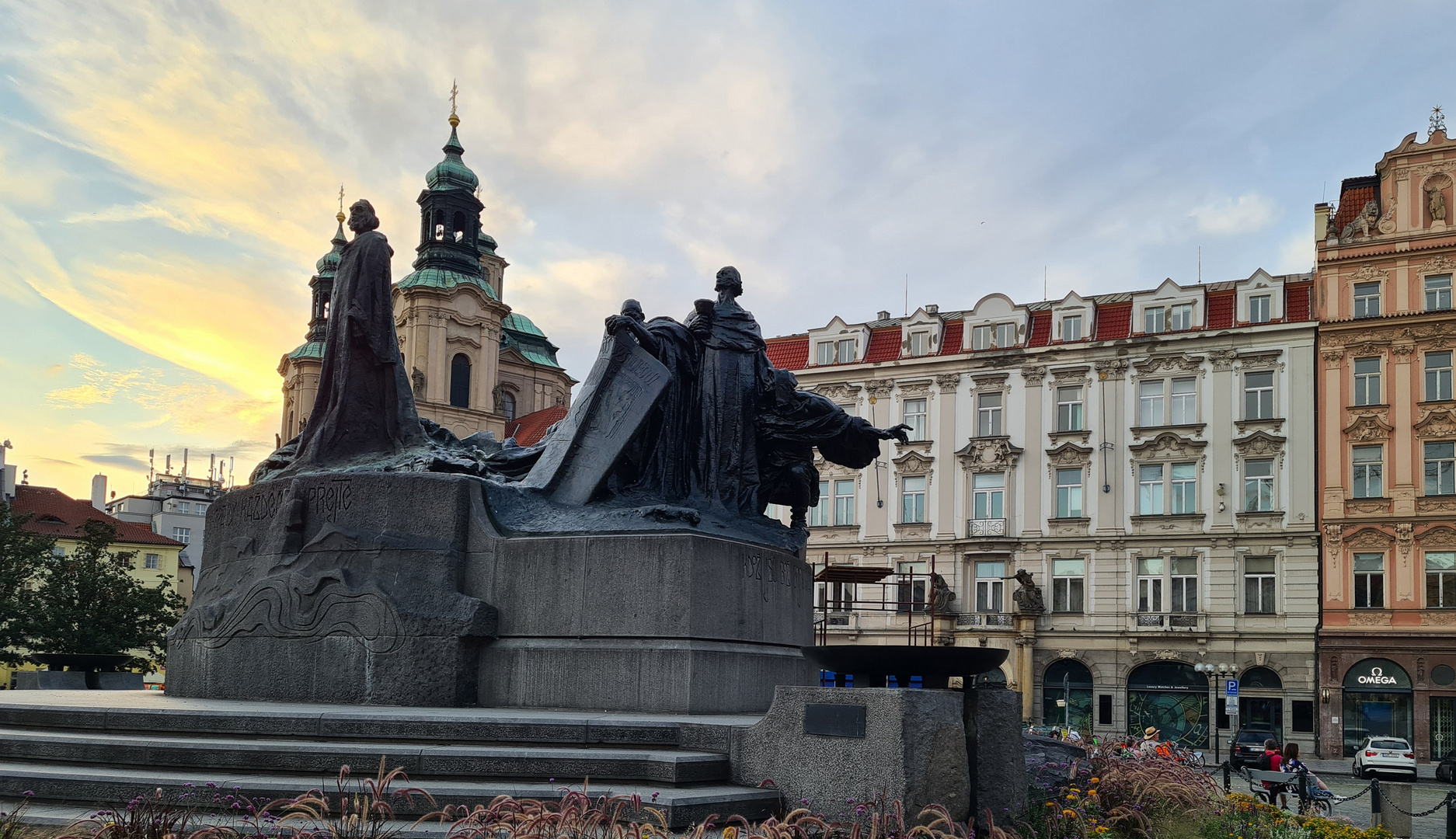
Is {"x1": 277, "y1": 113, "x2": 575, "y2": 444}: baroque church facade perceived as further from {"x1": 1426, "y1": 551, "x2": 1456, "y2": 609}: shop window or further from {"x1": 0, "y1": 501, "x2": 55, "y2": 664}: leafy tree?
{"x1": 1426, "y1": 551, "x2": 1456, "y2": 609}: shop window

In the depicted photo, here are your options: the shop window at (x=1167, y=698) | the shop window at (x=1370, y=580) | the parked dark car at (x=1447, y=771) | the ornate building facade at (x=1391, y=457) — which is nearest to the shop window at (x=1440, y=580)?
the ornate building facade at (x=1391, y=457)

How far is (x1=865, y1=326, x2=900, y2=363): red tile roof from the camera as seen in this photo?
1981 inches

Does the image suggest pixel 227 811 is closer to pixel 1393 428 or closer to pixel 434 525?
pixel 434 525

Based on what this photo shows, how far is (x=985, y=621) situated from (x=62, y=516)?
4685 cm

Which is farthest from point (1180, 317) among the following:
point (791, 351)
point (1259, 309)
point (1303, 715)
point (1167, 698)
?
point (791, 351)

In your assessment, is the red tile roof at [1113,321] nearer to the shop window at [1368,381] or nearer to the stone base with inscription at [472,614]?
the shop window at [1368,381]

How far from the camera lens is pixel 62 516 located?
6556 centimetres

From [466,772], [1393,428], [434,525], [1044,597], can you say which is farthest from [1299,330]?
[466,772]

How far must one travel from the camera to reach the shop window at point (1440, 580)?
3891cm

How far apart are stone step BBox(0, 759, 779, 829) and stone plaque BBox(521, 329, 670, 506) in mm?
4504

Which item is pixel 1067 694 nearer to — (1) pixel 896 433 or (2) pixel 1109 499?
(2) pixel 1109 499

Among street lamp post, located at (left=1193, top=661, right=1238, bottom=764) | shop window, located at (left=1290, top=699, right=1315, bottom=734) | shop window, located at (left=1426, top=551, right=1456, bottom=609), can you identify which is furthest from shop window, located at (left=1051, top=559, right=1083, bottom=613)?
shop window, located at (left=1426, top=551, right=1456, bottom=609)

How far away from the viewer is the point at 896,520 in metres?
48.5

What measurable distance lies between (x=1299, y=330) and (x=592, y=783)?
40.4 meters
